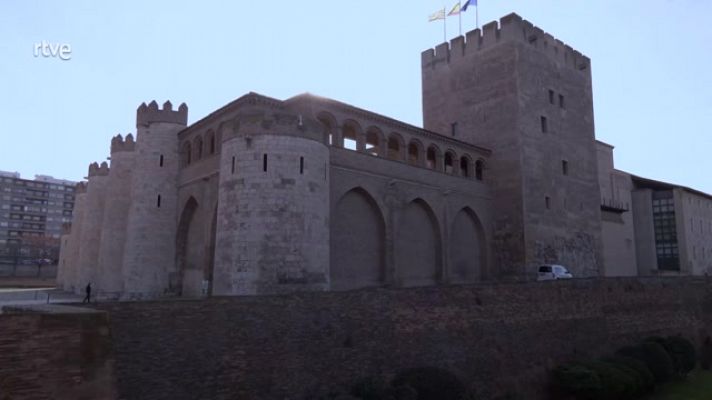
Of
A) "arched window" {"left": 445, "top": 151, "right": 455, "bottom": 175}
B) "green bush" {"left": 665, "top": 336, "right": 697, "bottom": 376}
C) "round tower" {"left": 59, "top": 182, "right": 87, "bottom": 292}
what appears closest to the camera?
"green bush" {"left": 665, "top": 336, "right": 697, "bottom": 376}

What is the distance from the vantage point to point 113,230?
2747cm

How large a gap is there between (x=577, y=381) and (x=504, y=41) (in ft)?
62.5

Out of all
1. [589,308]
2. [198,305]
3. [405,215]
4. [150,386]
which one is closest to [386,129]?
[405,215]

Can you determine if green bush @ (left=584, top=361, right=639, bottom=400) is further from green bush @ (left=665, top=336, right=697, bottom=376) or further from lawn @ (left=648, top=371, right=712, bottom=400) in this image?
green bush @ (left=665, top=336, right=697, bottom=376)

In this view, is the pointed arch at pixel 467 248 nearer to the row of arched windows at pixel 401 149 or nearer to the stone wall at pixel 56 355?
the row of arched windows at pixel 401 149

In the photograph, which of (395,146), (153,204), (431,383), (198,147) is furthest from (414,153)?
(431,383)

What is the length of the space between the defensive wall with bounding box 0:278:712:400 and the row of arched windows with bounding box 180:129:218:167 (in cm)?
1147

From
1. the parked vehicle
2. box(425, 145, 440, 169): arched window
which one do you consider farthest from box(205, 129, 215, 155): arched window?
the parked vehicle

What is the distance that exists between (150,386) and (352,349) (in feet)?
16.4

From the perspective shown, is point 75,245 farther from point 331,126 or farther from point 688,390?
point 688,390

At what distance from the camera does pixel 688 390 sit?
800 inches

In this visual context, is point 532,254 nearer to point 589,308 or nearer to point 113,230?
point 589,308

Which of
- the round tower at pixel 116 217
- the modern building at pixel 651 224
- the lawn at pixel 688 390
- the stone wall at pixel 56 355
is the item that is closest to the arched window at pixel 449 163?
the lawn at pixel 688 390

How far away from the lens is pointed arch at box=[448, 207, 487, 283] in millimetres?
27547
